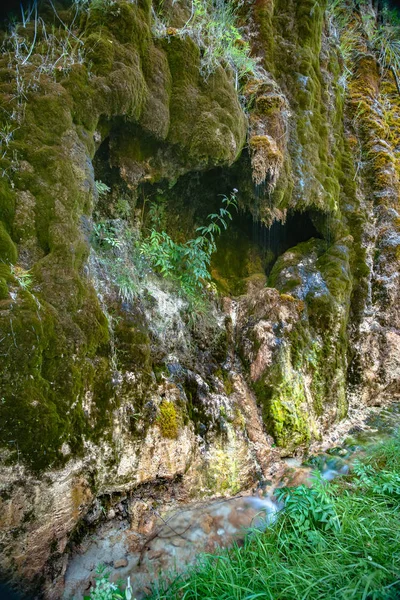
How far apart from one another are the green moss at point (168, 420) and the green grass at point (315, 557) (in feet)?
3.10

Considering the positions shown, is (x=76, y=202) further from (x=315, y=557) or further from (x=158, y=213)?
(x=315, y=557)

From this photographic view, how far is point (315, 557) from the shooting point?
8.43 ft

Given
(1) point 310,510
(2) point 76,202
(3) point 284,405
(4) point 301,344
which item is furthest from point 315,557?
(2) point 76,202

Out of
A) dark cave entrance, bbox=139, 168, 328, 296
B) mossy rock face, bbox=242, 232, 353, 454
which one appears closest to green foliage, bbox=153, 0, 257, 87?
dark cave entrance, bbox=139, 168, 328, 296

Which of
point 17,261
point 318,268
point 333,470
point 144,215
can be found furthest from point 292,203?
point 17,261

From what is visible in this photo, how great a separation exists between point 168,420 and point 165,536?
0.89 metres

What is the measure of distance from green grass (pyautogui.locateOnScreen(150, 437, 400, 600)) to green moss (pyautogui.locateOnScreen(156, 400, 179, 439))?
3.10ft

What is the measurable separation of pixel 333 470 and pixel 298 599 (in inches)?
71.8

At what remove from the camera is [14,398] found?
2072 mm

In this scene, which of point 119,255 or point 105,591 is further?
point 119,255

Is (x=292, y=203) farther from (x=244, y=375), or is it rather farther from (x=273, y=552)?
(x=273, y=552)

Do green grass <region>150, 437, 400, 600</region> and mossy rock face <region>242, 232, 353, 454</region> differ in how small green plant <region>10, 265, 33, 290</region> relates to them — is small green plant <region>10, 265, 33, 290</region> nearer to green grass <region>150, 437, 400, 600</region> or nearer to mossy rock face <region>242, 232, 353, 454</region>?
green grass <region>150, 437, 400, 600</region>

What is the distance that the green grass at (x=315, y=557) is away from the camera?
2.29m

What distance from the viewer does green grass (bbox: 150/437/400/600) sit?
7.50 feet
